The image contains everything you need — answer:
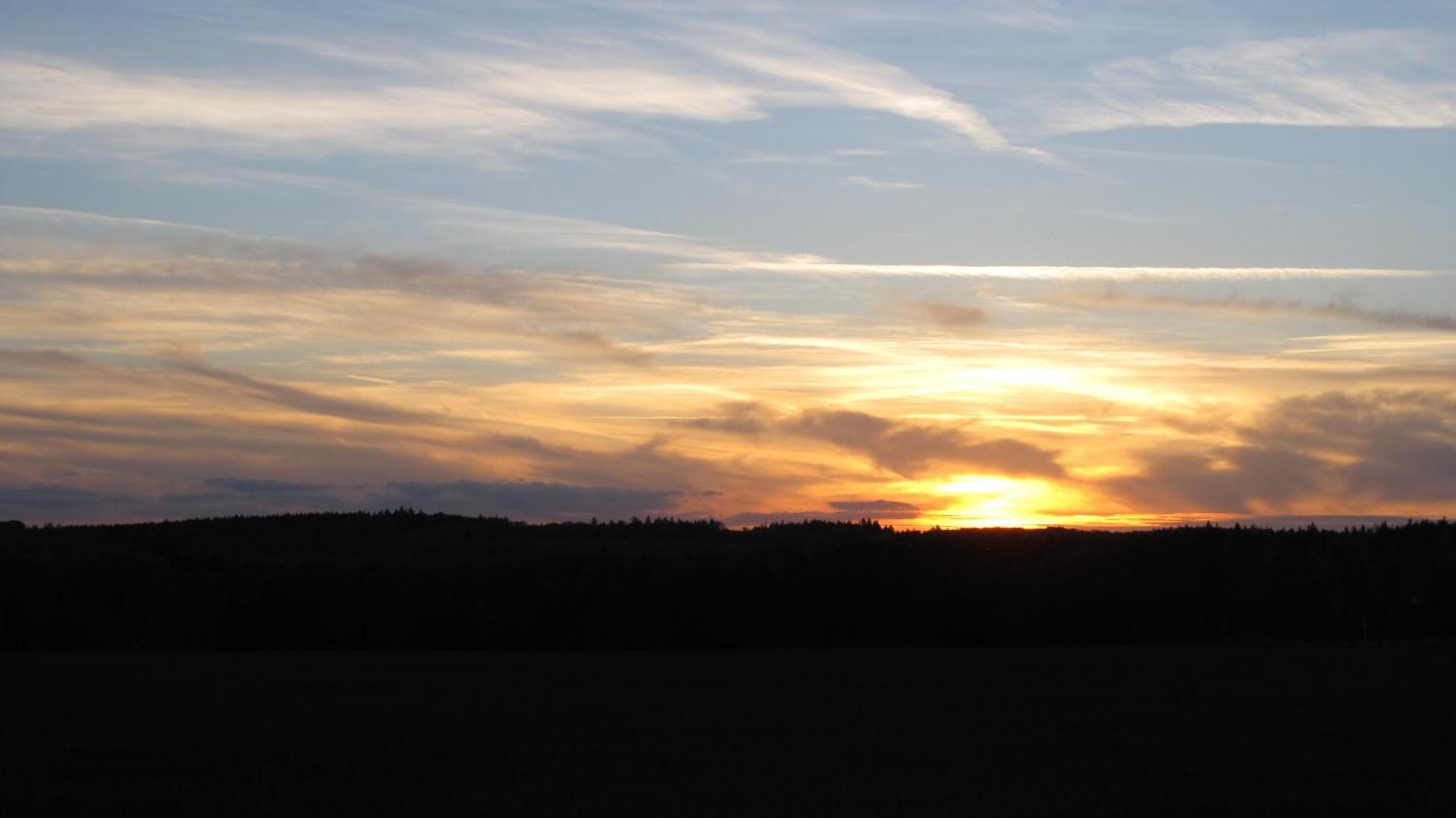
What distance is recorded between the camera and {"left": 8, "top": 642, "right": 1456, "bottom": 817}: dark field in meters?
18.6

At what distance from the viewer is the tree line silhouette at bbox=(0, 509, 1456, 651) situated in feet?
236

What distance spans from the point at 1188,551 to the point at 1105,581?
7.18 metres

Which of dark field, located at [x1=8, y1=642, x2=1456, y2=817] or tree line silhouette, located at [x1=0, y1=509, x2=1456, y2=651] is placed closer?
dark field, located at [x1=8, y1=642, x2=1456, y2=817]

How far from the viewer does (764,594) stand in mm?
75625

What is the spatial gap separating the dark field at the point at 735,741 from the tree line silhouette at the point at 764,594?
89.2 ft

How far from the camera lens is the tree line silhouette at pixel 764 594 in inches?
2830

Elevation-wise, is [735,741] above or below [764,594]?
below

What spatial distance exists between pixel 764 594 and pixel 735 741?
50.7m

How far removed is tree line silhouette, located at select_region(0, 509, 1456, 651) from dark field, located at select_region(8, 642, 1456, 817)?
89.2 feet

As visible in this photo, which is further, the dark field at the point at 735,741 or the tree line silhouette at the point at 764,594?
the tree line silhouette at the point at 764,594

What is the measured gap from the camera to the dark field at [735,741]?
18609 millimetres

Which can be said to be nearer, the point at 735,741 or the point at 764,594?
the point at 735,741

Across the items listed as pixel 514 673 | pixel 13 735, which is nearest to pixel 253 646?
pixel 514 673

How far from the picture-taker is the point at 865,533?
289 ft
